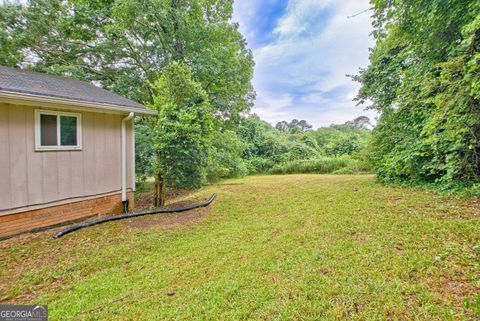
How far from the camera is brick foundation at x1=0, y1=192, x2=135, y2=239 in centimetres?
407

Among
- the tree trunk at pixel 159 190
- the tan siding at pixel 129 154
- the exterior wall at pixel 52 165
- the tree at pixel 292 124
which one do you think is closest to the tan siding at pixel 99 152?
the exterior wall at pixel 52 165

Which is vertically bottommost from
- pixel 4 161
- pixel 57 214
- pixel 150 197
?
pixel 150 197

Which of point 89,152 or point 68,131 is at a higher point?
point 68,131

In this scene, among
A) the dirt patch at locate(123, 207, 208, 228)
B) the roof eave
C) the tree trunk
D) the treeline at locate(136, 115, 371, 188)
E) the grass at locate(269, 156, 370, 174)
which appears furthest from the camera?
the grass at locate(269, 156, 370, 174)

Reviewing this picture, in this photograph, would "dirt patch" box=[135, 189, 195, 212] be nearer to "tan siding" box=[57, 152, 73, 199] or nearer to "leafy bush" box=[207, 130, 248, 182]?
"leafy bush" box=[207, 130, 248, 182]

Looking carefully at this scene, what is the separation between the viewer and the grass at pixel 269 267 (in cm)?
190

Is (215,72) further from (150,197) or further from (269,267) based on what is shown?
(269,267)

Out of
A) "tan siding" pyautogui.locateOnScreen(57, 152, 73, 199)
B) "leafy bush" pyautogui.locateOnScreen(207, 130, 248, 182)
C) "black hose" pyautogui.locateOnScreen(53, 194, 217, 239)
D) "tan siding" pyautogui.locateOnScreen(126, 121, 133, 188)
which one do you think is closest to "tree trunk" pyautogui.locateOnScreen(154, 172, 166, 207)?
"tan siding" pyautogui.locateOnScreen(126, 121, 133, 188)

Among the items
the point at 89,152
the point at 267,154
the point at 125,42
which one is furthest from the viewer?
the point at 267,154

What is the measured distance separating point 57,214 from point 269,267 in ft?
16.0

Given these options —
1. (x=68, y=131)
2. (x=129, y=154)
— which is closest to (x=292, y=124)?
(x=129, y=154)

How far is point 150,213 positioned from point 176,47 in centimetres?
770

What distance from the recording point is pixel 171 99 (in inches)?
227

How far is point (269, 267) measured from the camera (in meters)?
2.64
